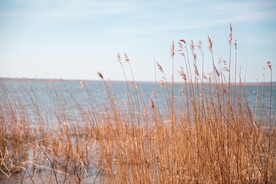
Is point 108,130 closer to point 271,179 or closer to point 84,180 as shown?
point 84,180

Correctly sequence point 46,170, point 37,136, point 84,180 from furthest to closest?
point 37,136, point 46,170, point 84,180

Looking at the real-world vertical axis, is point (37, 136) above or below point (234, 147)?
below

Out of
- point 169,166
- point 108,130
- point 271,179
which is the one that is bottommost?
point 271,179

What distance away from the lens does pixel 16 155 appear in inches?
149

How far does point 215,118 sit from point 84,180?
201 centimetres

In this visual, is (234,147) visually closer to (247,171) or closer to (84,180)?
(247,171)

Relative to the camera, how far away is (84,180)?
332 cm

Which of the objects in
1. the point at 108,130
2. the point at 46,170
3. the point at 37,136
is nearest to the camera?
the point at 108,130

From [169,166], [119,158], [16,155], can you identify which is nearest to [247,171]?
[169,166]

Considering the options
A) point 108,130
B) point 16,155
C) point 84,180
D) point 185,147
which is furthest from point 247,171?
point 16,155

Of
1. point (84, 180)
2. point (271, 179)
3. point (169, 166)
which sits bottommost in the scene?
point (84, 180)

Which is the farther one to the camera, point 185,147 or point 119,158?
point 185,147

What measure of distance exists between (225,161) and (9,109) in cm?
424

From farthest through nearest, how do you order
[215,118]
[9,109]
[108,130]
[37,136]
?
[37,136], [9,109], [108,130], [215,118]
